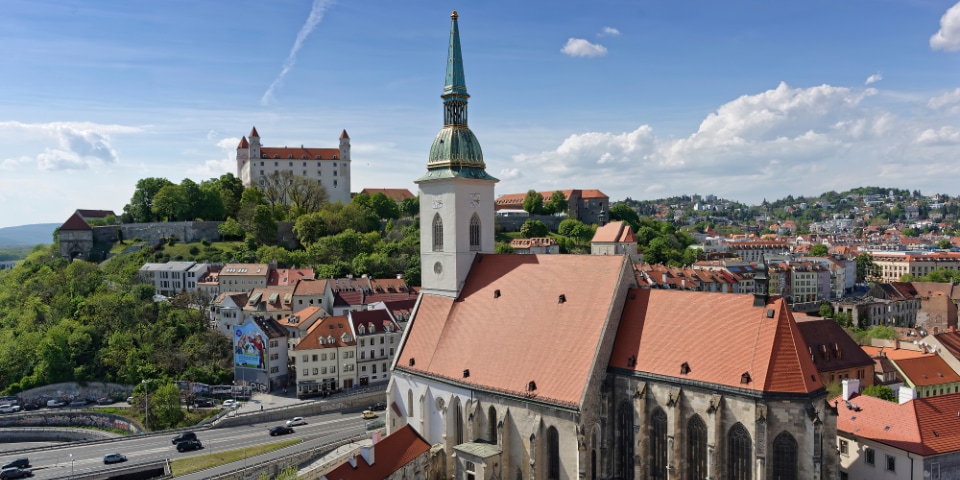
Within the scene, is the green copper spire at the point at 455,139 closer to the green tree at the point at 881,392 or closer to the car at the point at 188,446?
the car at the point at 188,446

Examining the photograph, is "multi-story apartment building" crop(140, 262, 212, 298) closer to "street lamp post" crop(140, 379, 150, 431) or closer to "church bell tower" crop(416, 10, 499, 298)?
"street lamp post" crop(140, 379, 150, 431)

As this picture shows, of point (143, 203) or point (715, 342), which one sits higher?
point (143, 203)

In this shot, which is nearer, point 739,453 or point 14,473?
point 739,453

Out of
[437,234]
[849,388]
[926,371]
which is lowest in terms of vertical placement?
[926,371]

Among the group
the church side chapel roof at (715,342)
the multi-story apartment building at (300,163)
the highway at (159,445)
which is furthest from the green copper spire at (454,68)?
the multi-story apartment building at (300,163)

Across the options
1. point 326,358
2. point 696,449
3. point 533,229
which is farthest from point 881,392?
point 533,229

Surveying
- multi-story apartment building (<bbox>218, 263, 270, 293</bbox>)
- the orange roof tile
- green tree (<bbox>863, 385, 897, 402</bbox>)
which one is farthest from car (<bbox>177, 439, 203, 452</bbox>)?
the orange roof tile

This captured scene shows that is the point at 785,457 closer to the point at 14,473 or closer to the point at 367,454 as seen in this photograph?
the point at 367,454
